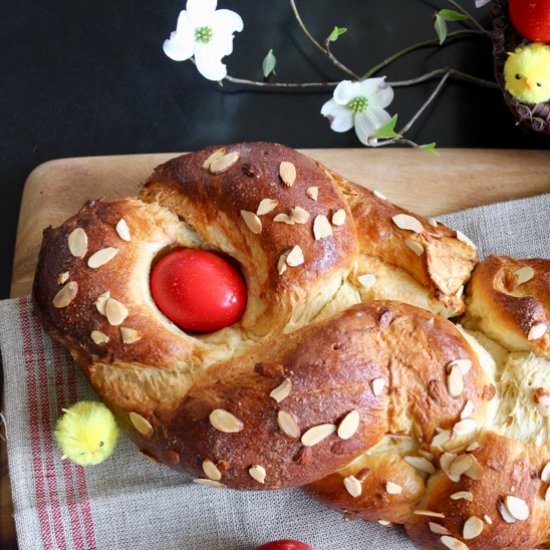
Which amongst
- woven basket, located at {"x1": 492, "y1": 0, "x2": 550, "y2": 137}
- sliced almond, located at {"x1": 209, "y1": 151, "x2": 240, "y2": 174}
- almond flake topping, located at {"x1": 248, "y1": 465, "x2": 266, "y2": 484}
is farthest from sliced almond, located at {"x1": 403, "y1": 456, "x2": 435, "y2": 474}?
woven basket, located at {"x1": 492, "y1": 0, "x2": 550, "y2": 137}

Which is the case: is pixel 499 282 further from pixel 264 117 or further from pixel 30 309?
pixel 30 309

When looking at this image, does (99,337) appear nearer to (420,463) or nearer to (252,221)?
(252,221)

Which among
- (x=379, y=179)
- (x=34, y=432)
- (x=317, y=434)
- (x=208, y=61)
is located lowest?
(x=34, y=432)

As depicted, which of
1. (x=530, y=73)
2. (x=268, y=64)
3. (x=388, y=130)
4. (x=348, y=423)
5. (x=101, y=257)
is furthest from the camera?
(x=268, y=64)

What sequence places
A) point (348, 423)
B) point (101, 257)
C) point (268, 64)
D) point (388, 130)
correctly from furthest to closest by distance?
point (268, 64), point (388, 130), point (101, 257), point (348, 423)

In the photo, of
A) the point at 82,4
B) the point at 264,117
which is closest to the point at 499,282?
the point at 264,117

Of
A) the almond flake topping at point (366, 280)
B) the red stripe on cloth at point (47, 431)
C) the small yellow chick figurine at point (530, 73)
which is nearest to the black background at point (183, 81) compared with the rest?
the small yellow chick figurine at point (530, 73)

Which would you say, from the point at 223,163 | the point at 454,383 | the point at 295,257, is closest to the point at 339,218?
the point at 295,257
